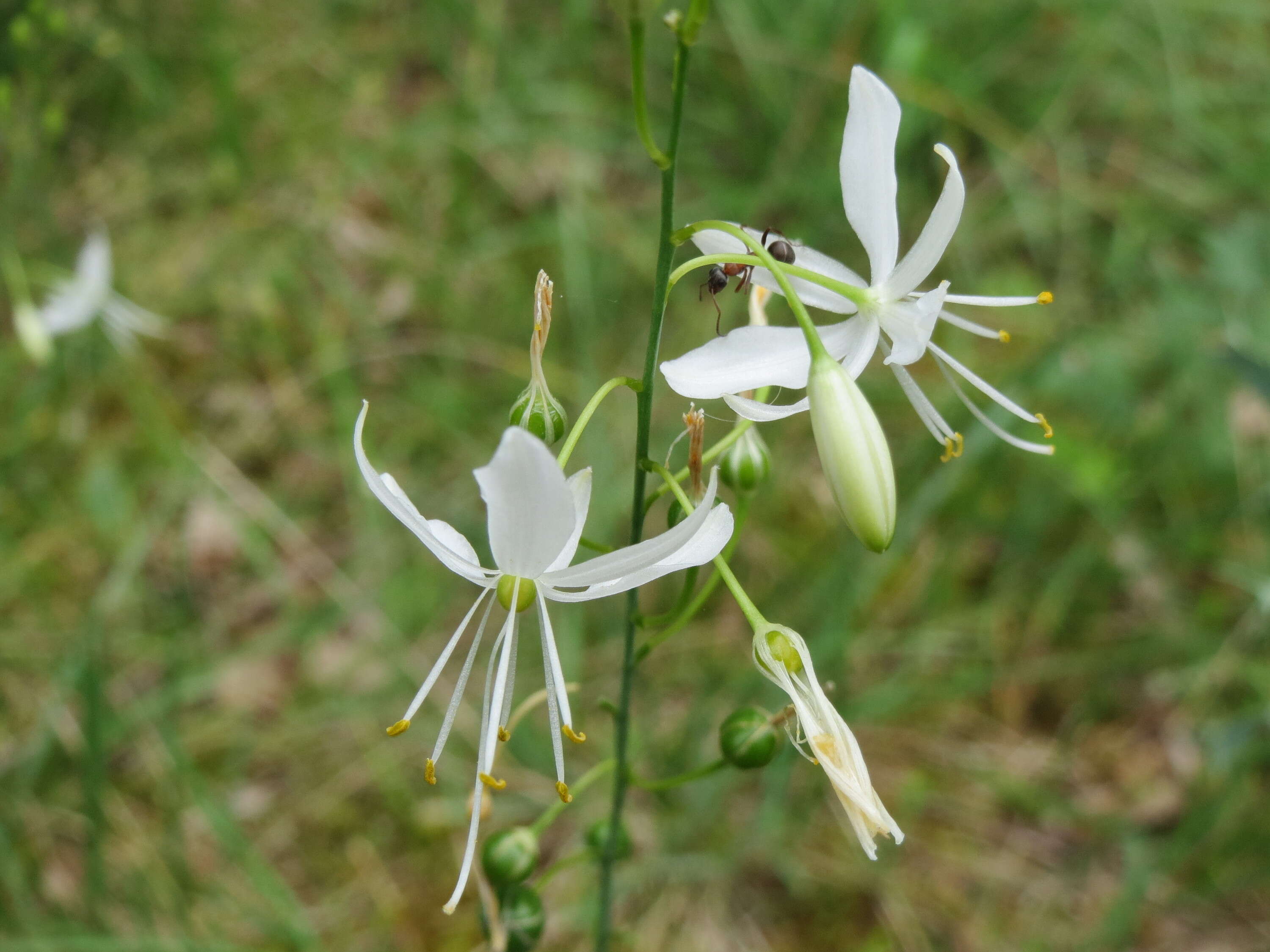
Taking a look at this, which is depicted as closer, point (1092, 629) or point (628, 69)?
point (1092, 629)

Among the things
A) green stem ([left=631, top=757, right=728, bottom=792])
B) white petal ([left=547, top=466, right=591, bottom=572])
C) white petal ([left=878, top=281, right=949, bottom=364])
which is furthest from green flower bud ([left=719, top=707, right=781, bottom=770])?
white petal ([left=878, top=281, right=949, bottom=364])

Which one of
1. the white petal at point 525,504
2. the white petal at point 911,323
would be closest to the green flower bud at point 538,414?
the white petal at point 525,504

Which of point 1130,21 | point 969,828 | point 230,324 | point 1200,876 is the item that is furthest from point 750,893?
point 1130,21

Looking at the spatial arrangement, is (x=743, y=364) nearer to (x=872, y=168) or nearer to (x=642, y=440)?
(x=642, y=440)

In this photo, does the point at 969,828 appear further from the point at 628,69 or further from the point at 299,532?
the point at 628,69

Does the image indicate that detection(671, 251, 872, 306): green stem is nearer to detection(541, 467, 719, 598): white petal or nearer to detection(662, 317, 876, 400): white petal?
detection(662, 317, 876, 400): white petal

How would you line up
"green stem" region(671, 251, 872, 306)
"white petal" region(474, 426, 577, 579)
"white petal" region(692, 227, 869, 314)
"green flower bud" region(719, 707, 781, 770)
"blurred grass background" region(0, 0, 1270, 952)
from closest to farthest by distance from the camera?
"white petal" region(474, 426, 577, 579), "green stem" region(671, 251, 872, 306), "white petal" region(692, 227, 869, 314), "green flower bud" region(719, 707, 781, 770), "blurred grass background" region(0, 0, 1270, 952)
